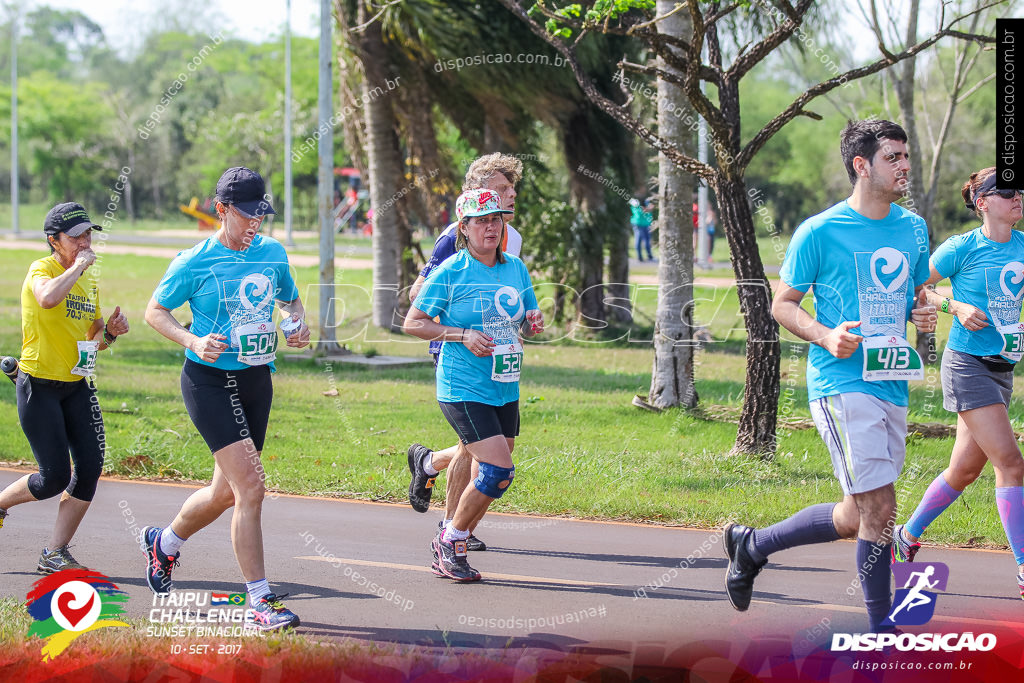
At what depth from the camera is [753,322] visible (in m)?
8.80

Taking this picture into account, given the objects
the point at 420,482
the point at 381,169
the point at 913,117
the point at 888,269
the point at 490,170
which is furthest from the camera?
the point at 381,169

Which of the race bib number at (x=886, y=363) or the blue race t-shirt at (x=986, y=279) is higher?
the blue race t-shirt at (x=986, y=279)

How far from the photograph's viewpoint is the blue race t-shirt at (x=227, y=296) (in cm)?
494

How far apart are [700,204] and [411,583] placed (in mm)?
25955

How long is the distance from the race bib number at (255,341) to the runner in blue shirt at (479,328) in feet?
2.71

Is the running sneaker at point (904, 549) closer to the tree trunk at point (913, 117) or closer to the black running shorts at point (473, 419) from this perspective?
the black running shorts at point (473, 419)

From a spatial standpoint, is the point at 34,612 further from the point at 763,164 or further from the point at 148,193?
the point at 148,193

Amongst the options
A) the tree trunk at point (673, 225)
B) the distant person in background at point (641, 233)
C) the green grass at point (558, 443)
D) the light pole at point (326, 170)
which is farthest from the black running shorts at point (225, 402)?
the distant person in background at point (641, 233)

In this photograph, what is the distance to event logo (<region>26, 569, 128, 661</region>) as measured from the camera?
15.6ft

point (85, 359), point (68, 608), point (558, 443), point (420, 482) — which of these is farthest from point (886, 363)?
point (558, 443)

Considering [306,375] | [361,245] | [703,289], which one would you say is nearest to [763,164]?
[361,245]

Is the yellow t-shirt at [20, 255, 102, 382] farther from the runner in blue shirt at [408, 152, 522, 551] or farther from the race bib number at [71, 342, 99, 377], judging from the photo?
the runner in blue shirt at [408, 152, 522, 551]

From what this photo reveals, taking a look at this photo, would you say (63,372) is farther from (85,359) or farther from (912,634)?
(912,634)

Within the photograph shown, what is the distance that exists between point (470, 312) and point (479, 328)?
9 centimetres
